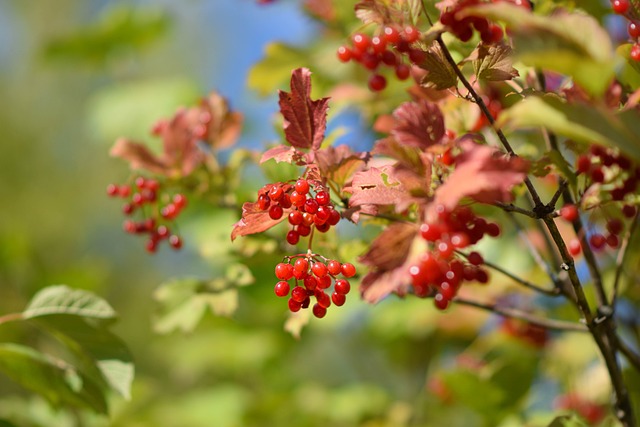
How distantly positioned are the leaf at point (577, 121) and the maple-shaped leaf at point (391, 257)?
0.47 ft

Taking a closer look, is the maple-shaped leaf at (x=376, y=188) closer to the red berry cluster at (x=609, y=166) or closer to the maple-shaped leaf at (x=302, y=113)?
the maple-shaped leaf at (x=302, y=113)

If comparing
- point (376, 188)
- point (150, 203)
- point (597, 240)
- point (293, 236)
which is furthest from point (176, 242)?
point (597, 240)

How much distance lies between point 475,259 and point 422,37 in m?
0.28

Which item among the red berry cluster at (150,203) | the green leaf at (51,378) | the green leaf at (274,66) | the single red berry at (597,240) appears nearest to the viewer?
the single red berry at (597,240)

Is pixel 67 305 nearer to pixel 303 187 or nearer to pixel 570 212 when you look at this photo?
pixel 303 187

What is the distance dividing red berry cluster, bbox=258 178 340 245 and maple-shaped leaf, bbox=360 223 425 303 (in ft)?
0.34

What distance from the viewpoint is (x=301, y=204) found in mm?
759

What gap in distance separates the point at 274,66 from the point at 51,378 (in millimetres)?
789

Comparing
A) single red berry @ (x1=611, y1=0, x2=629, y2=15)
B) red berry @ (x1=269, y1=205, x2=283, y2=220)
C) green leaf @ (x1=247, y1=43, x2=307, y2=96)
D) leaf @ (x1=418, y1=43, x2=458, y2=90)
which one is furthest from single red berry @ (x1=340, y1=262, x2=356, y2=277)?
green leaf @ (x1=247, y1=43, x2=307, y2=96)

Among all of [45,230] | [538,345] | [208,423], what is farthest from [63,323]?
[45,230]

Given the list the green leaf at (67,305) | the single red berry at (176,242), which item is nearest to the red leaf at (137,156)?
the single red berry at (176,242)

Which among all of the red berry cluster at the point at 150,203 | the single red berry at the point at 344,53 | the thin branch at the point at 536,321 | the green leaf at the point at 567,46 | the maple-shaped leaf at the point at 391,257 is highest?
the green leaf at the point at 567,46

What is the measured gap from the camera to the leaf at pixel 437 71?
779 millimetres

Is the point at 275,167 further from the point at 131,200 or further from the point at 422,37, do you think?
the point at 422,37
